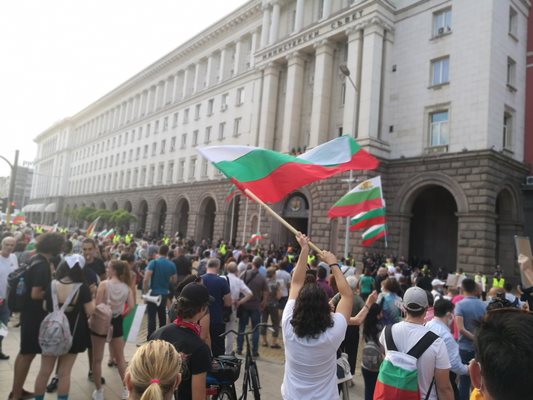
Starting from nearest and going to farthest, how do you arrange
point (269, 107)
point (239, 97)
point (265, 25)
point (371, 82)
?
1. point (371, 82)
2. point (269, 107)
3. point (265, 25)
4. point (239, 97)

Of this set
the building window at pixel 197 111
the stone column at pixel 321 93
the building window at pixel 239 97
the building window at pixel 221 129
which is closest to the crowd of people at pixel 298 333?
the stone column at pixel 321 93

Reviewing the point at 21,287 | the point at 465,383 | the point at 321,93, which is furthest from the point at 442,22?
the point at 21,287

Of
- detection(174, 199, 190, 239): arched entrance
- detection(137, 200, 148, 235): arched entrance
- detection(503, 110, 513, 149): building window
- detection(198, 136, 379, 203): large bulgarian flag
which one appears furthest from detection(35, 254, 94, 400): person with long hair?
detection(137, 200, 148, 235): arched entrance

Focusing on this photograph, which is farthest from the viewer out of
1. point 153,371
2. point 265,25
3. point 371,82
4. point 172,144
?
point 172,144

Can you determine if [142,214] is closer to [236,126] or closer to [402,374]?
[236,126]

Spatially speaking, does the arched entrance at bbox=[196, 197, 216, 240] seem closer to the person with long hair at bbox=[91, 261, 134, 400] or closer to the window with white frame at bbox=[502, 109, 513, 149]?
the window with white frame at bbox=[502, 109, 513, 149]

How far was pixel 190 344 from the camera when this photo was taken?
298 cm

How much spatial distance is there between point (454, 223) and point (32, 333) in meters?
22.8

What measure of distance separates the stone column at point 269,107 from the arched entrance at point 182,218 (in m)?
14.0

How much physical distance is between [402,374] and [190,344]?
1687 millimetres

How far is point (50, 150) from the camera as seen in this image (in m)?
88.6

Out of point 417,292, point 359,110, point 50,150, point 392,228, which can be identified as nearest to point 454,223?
point 392,228

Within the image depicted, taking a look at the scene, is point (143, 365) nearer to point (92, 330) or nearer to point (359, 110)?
point (92, 330)

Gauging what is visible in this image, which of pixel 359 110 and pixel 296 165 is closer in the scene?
pixel 296 165
